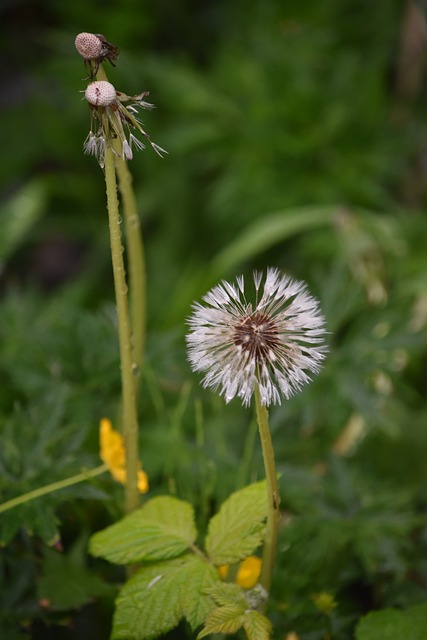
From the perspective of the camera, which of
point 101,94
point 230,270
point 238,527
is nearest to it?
point 101,94

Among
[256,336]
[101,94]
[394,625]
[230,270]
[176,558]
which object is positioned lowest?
[394,625]

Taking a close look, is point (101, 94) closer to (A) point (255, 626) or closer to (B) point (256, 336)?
(B) point (256, 336)

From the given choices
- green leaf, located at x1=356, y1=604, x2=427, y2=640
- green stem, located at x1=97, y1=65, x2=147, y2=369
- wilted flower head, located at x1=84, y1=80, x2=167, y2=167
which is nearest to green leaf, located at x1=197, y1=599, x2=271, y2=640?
green leaf, located at x1=356, y1=604, x2=427, y2=640

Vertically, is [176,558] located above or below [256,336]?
below

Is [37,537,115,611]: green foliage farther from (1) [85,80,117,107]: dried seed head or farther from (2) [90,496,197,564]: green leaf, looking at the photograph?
(1) [85,80,117,107]: dried seed head

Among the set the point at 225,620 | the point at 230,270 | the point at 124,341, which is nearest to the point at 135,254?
the point at 124,341

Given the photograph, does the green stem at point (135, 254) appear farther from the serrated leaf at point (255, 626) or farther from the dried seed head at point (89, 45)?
the serrated leaf at point (255, 626)

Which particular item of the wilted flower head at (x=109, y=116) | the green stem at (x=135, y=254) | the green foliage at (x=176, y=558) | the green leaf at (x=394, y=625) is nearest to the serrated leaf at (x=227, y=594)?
the green foliage at (x=176, y=558)
